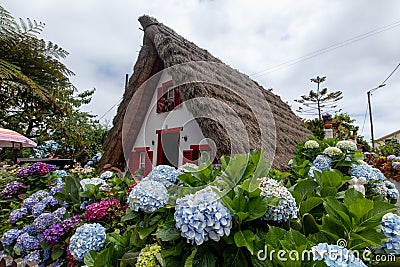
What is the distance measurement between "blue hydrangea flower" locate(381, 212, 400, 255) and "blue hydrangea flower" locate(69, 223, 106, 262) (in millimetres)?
1036

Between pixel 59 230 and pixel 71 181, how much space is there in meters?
0.33

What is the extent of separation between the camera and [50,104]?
7250 millimetres

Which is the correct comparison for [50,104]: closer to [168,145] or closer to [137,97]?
[137,97]

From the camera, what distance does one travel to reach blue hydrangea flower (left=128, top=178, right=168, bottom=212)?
2.76ft

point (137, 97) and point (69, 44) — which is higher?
point (69, 44)

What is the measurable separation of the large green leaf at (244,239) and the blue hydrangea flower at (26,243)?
1575mm

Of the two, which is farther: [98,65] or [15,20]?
[98,65]

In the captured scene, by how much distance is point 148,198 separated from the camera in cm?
84

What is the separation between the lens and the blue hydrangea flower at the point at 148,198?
0.84 meters

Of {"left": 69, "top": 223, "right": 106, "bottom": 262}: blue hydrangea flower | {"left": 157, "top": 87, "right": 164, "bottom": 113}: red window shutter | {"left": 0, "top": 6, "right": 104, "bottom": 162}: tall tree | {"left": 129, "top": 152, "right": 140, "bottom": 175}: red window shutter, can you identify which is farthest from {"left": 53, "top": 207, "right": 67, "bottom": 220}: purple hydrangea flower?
{"left": 0, "top": 6, "right": 104, "bottom": 162}: tall tree

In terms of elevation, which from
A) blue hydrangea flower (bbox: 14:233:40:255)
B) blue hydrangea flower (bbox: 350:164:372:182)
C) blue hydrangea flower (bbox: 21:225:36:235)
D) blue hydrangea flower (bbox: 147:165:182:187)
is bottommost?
blue hydrangea flower (bbox: 14:233:40:255)

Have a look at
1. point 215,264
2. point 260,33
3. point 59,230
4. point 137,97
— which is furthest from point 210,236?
point 260,33

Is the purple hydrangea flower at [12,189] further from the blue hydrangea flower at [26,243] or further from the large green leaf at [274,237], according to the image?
the large green leaf at [274,237]

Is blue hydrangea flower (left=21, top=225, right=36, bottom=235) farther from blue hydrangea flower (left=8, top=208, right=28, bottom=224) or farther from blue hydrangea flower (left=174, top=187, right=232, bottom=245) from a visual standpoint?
blue hydrangea flower (left=174, top=187, right=232, bottom=245)
